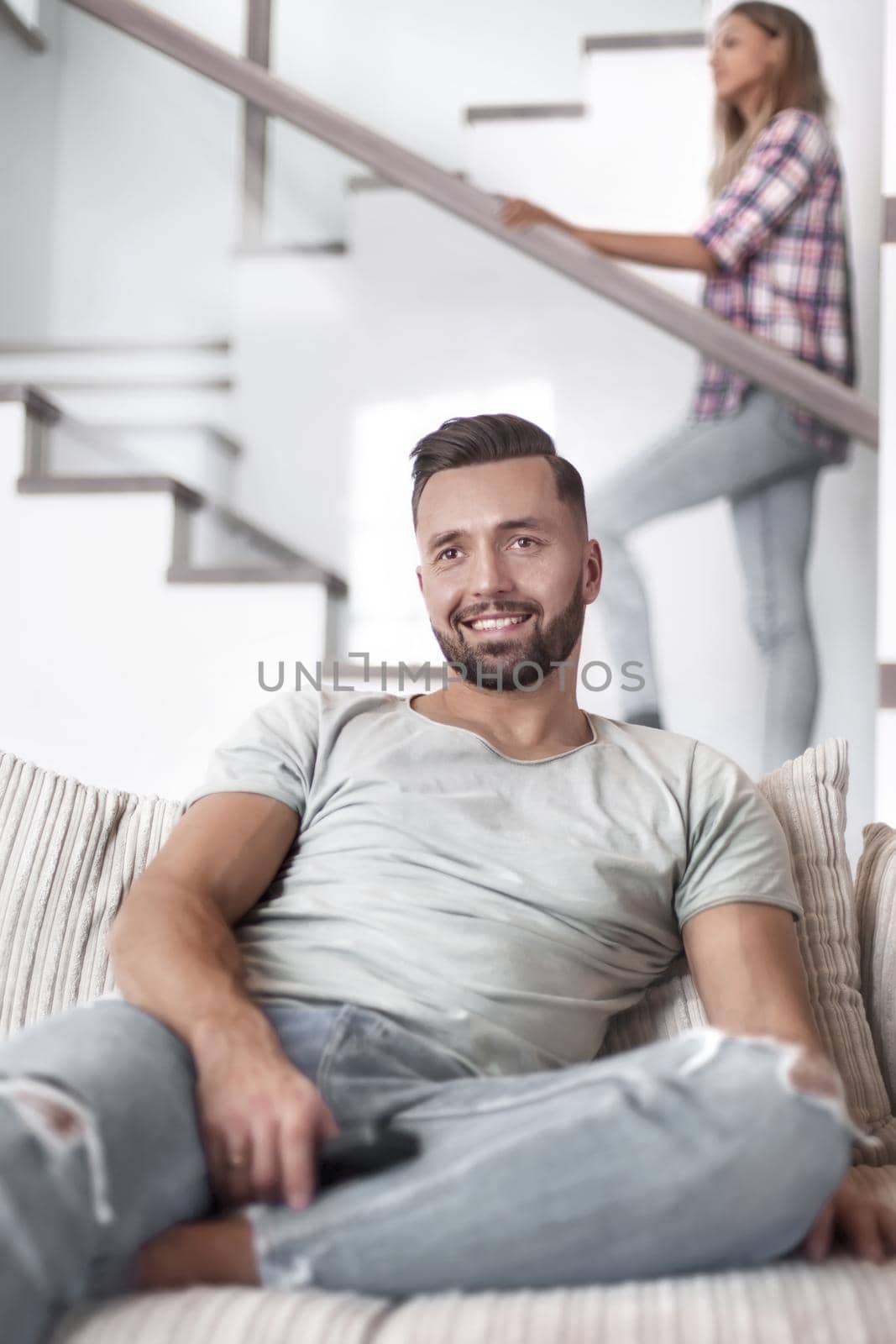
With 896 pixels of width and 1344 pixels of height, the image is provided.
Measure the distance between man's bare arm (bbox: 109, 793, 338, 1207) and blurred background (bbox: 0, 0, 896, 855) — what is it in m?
1.19

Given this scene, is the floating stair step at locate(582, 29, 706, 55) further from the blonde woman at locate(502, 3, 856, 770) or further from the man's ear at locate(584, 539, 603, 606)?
the man's ear at locate(584, 539, 603, 606)

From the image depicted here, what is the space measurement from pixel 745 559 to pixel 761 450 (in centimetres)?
21

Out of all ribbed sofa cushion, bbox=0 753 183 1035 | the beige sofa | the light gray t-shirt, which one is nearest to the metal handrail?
the beige sofa

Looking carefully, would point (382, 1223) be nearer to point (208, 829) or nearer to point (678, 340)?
point (208, 829)

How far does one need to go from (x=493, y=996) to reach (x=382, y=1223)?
32cm

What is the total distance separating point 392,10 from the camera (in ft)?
9.35

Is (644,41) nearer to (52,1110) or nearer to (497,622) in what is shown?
(497,622)

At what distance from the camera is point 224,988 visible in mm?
929

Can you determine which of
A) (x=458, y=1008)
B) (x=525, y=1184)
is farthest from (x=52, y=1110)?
(x=458, y=1008)

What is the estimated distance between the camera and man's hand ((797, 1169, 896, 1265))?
82cm

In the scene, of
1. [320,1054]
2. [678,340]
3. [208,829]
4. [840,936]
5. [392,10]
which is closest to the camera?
[320,1054]

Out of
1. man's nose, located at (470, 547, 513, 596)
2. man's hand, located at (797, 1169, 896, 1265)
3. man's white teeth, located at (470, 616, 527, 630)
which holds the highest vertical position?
man's nose, located at (470, 547, 513, 596)

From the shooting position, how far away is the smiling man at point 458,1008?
0.74m

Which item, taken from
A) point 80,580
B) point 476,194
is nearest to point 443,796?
point 80,580
